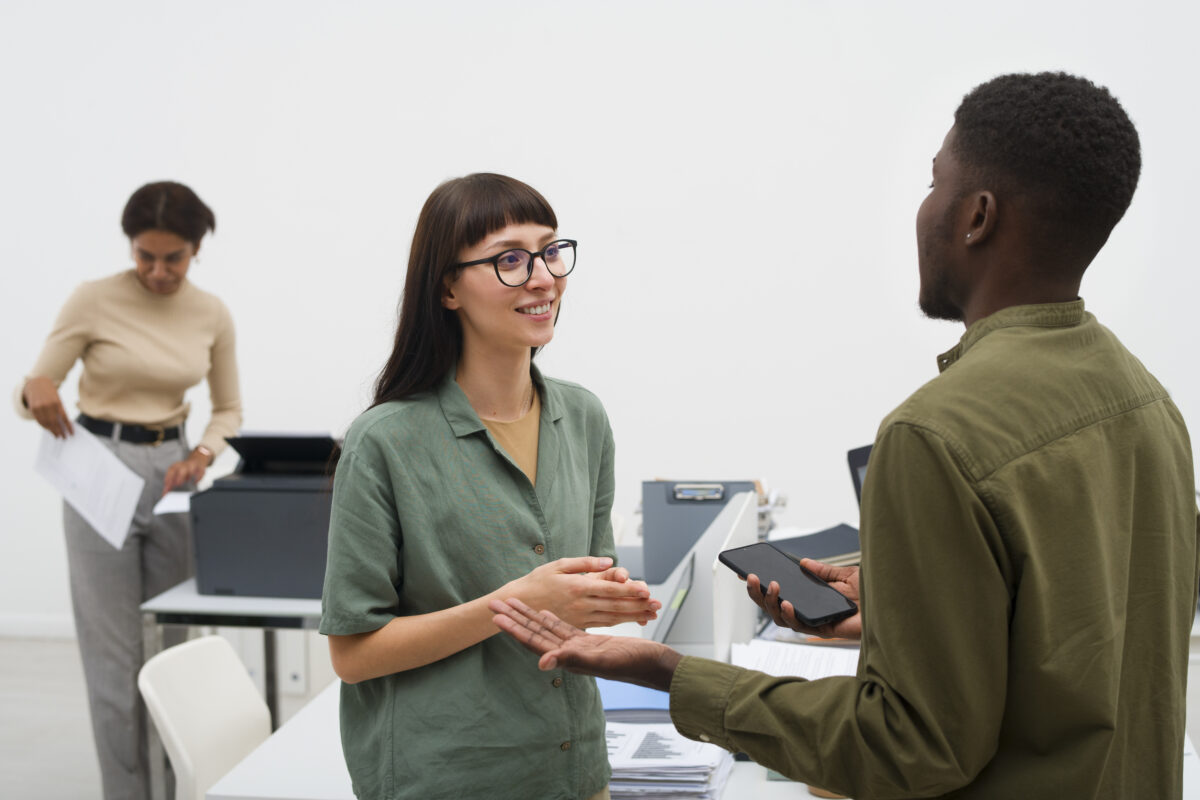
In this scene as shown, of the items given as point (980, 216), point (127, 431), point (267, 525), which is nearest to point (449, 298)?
point (980, 216)

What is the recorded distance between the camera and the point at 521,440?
143 cm

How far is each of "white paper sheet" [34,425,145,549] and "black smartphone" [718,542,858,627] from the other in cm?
219

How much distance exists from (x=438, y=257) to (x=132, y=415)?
213cm

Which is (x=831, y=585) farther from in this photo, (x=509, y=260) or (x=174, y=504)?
(x=174, y=504)

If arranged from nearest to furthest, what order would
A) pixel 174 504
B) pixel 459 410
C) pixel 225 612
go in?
pixel 459 410
pixel 225 612
pixel 174 504

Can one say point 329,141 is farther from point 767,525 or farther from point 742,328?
point 767,525

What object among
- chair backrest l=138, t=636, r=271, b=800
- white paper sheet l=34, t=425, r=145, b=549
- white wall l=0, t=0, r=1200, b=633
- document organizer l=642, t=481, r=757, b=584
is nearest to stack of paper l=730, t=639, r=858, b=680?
document organizer l=642, t=481, r=757, b=584

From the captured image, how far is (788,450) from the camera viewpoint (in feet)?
A: 14.6

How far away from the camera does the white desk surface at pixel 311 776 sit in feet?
5.40

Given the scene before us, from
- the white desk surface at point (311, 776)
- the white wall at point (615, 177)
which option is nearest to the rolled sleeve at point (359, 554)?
the white desk surface at point (311, 776)

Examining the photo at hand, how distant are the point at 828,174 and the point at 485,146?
1480 millimetres

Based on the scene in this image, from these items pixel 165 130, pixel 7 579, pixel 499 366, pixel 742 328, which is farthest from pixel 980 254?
pixel 7 579

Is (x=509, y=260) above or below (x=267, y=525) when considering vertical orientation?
above

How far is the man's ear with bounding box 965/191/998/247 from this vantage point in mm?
896
